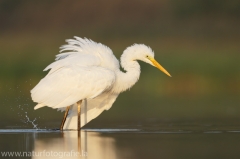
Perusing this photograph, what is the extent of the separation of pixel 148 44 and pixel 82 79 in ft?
54.1

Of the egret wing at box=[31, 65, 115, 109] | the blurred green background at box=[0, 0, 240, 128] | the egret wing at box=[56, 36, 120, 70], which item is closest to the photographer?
the egret wing at box=[31, 65, 115, 109]

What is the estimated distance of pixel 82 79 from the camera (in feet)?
47.0

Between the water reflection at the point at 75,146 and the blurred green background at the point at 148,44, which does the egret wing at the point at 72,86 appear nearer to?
the water reflection at the point at 75,146

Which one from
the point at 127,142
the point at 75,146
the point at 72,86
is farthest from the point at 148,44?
the point at 75,146

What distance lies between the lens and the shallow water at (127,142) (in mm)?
11156

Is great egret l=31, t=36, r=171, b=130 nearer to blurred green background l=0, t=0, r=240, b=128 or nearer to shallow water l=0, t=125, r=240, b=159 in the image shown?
shallow water l=0, t=125, r=240, b=159

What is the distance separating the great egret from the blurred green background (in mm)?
777

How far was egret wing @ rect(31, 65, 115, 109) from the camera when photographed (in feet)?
46.8

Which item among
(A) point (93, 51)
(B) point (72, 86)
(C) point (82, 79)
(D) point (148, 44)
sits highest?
(D) point (148, 44)

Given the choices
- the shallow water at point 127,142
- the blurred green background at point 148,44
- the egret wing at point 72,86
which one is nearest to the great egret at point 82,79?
the egret wing at point 72,86

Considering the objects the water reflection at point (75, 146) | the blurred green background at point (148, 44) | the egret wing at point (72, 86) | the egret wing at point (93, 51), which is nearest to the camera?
the water reflection at point (75, 146)

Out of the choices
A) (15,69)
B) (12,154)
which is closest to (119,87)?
(12,154)

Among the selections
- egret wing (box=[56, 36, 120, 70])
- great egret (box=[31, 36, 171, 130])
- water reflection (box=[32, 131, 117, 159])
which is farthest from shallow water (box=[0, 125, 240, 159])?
egret wing (box=[56, 36, 120, 70])

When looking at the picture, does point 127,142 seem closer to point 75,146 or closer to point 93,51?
point 75,146
